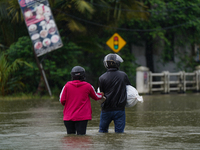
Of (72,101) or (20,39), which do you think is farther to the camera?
(20,39)

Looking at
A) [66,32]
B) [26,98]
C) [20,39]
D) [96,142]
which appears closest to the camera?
[96,142]

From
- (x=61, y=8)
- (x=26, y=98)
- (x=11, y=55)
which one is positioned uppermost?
(x=61, y=8)

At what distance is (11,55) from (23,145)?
1450 cm

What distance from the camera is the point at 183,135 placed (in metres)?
7.93

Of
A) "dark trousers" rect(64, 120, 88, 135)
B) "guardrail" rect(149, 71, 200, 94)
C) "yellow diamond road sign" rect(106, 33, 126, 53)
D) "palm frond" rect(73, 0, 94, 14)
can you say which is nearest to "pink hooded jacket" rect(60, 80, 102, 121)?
"dark trousers" rect(64, 120, 88, 135)

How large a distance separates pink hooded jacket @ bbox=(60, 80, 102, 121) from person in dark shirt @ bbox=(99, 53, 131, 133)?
25 centimetres

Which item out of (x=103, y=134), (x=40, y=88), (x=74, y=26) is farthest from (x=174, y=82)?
(x=103, y=134)

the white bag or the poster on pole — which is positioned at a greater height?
the poster on pole

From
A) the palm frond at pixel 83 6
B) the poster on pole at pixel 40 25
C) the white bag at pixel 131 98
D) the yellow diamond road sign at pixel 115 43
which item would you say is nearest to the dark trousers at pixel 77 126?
the white bag at pixel 131 98

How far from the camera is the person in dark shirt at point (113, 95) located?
7613 millimetres

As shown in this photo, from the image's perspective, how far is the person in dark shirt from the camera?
761 cm

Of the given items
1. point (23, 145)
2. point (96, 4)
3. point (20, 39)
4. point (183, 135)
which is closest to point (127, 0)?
point (96, 4)

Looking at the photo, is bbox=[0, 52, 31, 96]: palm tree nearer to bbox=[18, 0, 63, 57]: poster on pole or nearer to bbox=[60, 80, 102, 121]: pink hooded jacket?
bbox=[18, 0, 63, 57]: poster on pole

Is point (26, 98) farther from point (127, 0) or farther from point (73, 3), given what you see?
point (127, 0)
